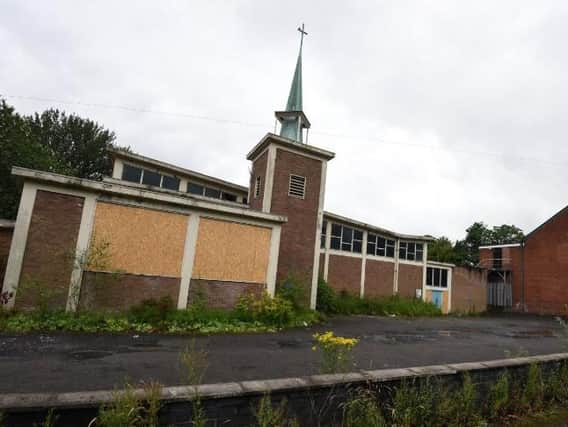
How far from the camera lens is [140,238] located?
932 centimetres

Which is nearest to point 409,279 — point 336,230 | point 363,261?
point 363,261

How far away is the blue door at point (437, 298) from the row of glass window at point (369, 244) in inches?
110

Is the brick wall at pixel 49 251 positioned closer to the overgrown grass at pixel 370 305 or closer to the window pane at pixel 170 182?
the window pane at pixel 170 182

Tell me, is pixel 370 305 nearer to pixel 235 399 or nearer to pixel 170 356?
pixel 170 356

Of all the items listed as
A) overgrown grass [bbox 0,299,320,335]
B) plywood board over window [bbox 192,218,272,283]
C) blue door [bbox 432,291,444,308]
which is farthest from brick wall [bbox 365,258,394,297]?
plywood board over window [bbox 192,218,272,283]

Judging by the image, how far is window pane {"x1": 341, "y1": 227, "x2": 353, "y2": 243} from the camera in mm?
19130

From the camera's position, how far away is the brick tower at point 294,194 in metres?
13.1

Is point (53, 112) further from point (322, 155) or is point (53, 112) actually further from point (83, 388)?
point (83, 388)

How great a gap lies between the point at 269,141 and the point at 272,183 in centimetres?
183

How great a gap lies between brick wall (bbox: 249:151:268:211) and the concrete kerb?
10.5 metres

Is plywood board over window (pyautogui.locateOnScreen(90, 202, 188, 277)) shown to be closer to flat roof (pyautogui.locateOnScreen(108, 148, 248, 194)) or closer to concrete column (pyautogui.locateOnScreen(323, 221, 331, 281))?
flat roof (pyautogui.locateOnScreen(108, 148, 248, 194))

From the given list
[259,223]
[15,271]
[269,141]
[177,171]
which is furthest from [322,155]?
[15,271]

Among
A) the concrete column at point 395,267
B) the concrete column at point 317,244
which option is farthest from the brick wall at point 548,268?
the concrete column at point 317,244

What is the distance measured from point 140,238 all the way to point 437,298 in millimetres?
20997
